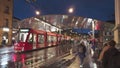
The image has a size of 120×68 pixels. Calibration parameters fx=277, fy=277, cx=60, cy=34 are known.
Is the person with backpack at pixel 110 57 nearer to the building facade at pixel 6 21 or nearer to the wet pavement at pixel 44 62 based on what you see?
the wet pavement at pixel 44 62

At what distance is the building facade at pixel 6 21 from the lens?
66150mm

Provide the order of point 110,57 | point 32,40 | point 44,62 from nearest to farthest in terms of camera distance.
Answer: point 110,57, point 44,62, point 32,40

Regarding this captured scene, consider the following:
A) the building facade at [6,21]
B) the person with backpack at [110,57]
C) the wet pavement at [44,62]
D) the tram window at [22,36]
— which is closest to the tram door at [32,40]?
the tram window at [22,36]

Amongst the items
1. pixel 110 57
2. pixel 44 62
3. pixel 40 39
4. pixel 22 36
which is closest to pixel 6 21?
pixel 40 39

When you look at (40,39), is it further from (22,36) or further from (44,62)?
(44,62)

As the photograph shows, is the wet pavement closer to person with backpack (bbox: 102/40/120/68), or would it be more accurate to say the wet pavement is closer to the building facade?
person with backpack (bbox: 102/40/120/68)

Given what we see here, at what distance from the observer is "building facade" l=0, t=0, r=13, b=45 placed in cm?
6615

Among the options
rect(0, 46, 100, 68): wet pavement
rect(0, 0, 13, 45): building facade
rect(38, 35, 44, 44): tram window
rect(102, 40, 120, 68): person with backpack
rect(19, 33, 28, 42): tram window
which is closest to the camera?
rect(102, 40, 120, 68): person with backpack

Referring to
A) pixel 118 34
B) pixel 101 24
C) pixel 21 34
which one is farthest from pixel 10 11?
pixel 118 34

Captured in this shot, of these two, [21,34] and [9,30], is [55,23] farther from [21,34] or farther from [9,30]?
[21,34]

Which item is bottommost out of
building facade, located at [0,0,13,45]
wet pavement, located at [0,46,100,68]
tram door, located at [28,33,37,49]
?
wet pavement, located at [0,46,100,68]

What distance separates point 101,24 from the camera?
61.5 metres

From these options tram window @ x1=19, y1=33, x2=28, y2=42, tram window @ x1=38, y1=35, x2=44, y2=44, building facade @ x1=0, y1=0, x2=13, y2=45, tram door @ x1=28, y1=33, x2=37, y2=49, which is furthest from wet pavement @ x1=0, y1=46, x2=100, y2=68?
building facade @ x1=0, y1=0, x2=13, y2=45

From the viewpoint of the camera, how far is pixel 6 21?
69.4 metres
